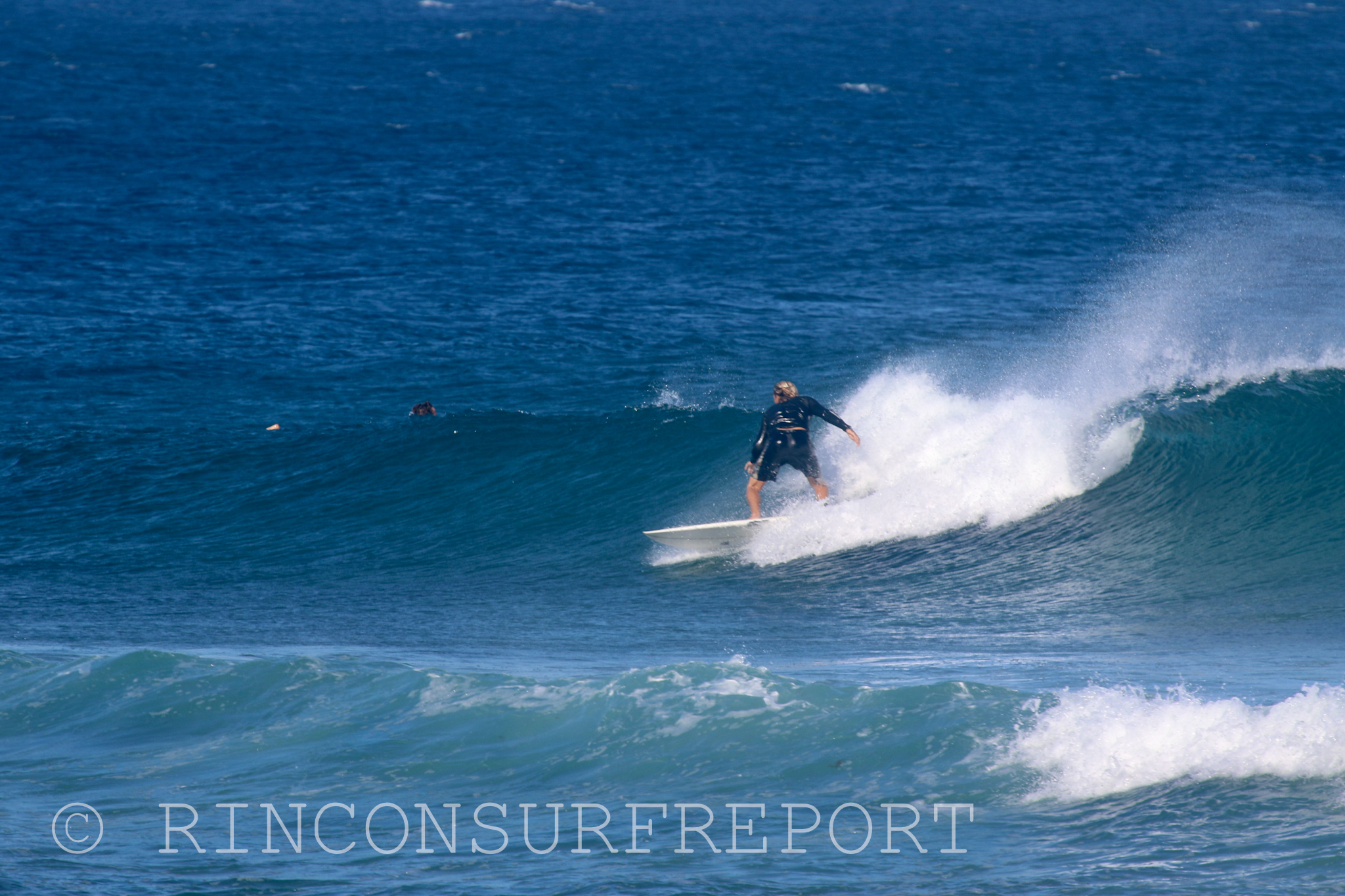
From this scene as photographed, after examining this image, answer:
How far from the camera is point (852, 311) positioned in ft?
80.7

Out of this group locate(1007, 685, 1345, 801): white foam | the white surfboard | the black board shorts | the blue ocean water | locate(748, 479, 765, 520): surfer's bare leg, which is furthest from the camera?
locate(748, 479, 765, 520): surfer's bare leg

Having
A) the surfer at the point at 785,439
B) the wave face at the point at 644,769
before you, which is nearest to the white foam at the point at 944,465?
the surfer at the point at 785,439

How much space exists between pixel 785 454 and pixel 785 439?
5.6 inches

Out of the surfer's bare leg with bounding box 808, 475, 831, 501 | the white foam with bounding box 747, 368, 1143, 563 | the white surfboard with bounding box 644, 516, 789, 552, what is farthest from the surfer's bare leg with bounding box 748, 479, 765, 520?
the surfer's bare leg with bounding box 808, 475, 831, 501

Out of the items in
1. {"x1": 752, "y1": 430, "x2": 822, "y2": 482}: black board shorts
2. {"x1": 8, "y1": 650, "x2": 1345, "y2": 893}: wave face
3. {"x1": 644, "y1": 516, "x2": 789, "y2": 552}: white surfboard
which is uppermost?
{"x1": 752, "y1": 430, "x2": 822, "y2": 482}: black board shorts

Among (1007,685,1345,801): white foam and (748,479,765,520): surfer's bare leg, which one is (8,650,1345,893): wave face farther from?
(748,479,765,520): surfer's bare leg

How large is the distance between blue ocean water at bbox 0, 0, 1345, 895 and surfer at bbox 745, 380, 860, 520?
0.52 meters

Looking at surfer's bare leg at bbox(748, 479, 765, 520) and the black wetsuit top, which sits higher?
the black wetsuit top

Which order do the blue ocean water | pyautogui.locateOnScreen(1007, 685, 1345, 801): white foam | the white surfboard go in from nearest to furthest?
1. the blue ocean water
2. pyautogui.locateOnScreen(1007, 685, 1345, 801): white foam
3. the white surfboard

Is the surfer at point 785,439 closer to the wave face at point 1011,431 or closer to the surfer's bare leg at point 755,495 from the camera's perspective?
A: the surfer's bare leg at point 755,495

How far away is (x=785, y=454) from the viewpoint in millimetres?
11922

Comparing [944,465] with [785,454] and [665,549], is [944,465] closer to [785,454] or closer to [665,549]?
[785,454]

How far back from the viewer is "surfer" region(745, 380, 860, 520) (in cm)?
1189

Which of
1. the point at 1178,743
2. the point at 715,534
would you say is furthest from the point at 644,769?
the point at 715,534
